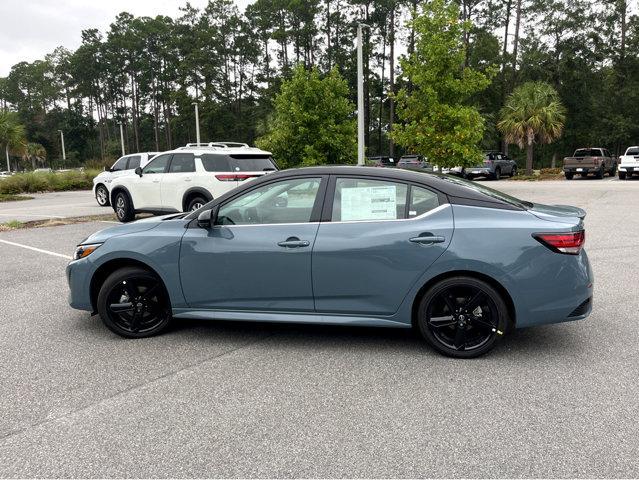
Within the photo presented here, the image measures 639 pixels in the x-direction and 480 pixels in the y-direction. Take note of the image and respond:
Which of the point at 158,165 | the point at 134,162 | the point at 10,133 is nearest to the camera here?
the point at 158,165

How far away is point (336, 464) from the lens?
282cm

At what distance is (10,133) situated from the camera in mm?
31172

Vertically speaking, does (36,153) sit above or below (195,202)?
above

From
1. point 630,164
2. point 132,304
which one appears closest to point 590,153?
point 630,164

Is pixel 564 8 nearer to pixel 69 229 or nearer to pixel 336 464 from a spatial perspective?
pixel 69 229

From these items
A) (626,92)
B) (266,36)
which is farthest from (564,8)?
(266,36)

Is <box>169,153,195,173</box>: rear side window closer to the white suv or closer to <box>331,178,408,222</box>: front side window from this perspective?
the white suv

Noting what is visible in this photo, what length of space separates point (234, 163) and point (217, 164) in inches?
15.3

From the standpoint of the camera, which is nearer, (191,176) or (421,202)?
(421,202)

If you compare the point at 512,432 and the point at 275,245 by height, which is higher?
the point at 275,245

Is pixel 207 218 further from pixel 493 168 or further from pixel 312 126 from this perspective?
pixel 493 168

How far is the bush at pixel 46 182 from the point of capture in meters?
28.8

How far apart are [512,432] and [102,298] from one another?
3492mm

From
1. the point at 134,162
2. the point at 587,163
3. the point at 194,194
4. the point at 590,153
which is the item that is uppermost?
the point at 590,153
